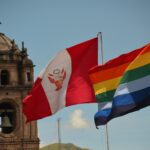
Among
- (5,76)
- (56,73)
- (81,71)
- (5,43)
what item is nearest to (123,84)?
(81,71)

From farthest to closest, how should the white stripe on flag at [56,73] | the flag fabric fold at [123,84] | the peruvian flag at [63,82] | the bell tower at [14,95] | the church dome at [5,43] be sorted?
the church dome at [5,43]
the bell tower at [14,95]
the white stripe on flag at [56,73]
the peruvian flag at [63,82]
the flag fabric fold at [123,84]

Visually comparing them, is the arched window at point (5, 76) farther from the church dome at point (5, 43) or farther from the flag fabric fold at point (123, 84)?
the flag fabric fold at point (123, 84)

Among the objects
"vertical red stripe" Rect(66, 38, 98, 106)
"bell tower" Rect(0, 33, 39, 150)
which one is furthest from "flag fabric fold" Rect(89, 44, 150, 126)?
"bell tower" Rect(0, 33, 39, 150)

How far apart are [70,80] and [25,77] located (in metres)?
23.3

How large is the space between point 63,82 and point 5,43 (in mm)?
24510

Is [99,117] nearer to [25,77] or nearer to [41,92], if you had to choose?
[41,92]

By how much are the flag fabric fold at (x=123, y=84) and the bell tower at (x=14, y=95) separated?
2239 cm

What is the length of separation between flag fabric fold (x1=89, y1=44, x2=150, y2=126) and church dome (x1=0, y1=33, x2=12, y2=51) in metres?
25.1

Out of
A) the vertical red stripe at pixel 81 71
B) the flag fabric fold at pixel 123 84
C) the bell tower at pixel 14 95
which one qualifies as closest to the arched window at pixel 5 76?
the bell tower at pixel 14 95

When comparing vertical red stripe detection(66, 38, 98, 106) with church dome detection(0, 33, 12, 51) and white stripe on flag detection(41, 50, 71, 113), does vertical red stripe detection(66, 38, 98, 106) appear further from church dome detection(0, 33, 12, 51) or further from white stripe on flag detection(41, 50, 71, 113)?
church dome detection(0, 33, 12, 51)

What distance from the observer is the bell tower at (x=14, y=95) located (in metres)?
42.1

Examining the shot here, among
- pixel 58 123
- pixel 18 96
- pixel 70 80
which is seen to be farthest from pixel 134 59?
pixel 58 123

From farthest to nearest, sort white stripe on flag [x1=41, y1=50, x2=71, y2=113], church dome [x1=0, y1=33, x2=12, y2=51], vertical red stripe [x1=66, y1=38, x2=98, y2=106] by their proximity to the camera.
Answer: church dome [x1=0, y1=33, x2=12, y2=51], white stripe on flag [x1=41, y1=50, x2=71, y2=113], vertical red stripe [x1=66, y1=38, x2=98, y2=106]

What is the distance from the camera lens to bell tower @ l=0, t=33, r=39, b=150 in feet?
138
